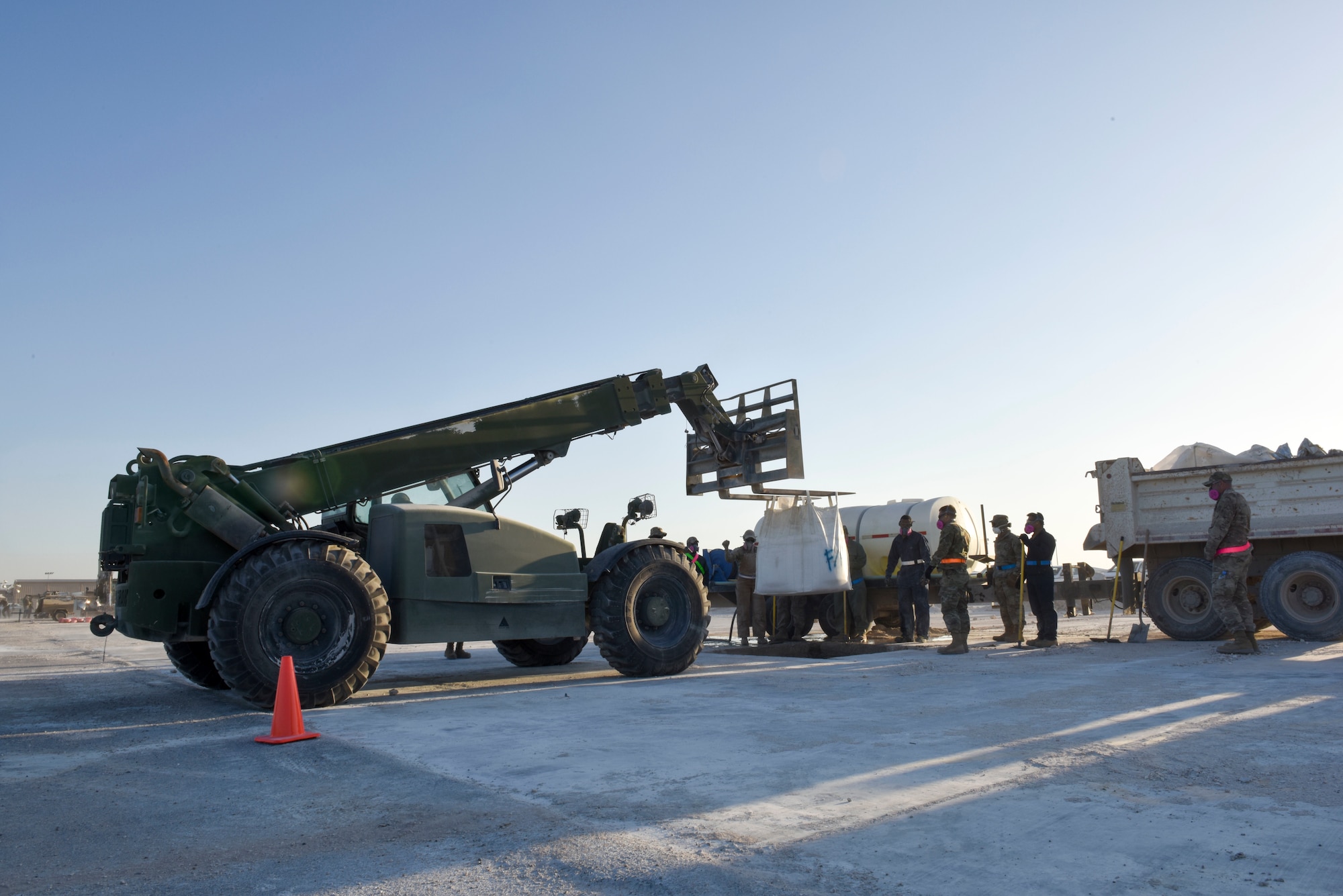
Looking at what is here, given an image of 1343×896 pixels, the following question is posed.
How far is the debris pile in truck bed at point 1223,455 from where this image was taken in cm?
1171

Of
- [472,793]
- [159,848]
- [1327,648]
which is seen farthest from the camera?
[1327,648]

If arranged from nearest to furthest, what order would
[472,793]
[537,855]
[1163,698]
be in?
[537,855] < [472,793] < [1163,698]

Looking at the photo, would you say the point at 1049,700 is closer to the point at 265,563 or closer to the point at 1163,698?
the point at 1163,698

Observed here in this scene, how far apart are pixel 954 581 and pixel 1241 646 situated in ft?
10.4

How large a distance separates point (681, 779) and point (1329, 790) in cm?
280

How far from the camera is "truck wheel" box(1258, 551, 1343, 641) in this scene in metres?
11.0

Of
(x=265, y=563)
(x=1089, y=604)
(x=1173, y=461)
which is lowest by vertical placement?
(x=1089, y=604)

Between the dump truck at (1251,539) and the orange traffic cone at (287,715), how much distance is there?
10.8m

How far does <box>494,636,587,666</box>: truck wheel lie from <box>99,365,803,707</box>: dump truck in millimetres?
1556

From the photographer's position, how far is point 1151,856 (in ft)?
10.1

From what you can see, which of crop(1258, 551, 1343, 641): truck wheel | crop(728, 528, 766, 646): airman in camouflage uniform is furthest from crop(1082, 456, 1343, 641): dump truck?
crop(728, 528, 766, 646): airman in camouflage uniform

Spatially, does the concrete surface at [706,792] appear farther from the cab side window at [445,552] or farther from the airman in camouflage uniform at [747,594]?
the airman in camouflage uniform at [747,594]

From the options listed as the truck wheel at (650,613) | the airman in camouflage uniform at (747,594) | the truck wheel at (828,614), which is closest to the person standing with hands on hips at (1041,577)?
the truck wheel at (828,614)

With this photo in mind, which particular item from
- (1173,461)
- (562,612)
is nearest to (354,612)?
(562,612)
